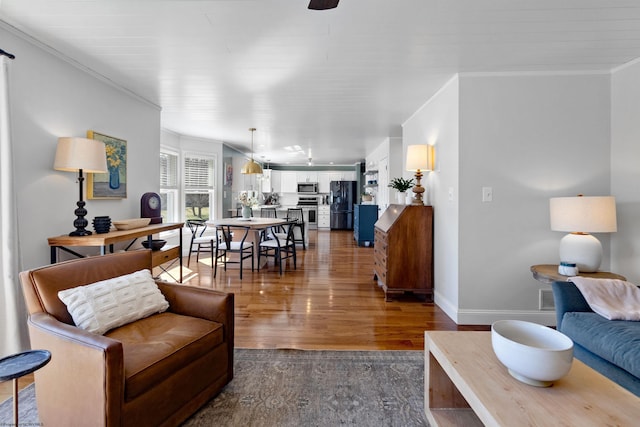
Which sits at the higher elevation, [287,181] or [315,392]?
[287,181]

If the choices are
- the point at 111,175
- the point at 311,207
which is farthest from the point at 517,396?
the point at 311,207

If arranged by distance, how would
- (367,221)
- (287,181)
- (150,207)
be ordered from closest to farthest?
(150,207) → (367,221) → (287,181)

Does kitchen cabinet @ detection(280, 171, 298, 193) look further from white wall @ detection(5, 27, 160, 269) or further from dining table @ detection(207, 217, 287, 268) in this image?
white wall @ detection(5, 27, 160, 269)

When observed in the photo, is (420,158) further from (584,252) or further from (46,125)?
(46,125)

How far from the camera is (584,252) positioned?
2240mm

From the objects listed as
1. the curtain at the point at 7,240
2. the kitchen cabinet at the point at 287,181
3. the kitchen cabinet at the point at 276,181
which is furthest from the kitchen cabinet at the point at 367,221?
the curtain at the point at 7,240

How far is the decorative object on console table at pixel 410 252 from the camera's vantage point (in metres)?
3.32

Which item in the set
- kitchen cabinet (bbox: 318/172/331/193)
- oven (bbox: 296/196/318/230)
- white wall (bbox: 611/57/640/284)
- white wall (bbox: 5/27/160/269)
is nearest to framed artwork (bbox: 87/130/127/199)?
white wall (bbox: 5/27/160/269)

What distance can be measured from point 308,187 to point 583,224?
8.35 metres

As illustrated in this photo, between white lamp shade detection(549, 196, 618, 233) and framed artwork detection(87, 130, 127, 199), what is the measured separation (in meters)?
4.10

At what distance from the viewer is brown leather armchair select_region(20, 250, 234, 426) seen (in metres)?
1.16

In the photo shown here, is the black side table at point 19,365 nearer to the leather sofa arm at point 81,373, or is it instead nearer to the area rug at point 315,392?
the leather sofa arm at point 81,373

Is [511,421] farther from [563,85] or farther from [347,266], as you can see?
[347,266]

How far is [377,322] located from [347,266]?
7.20ft
